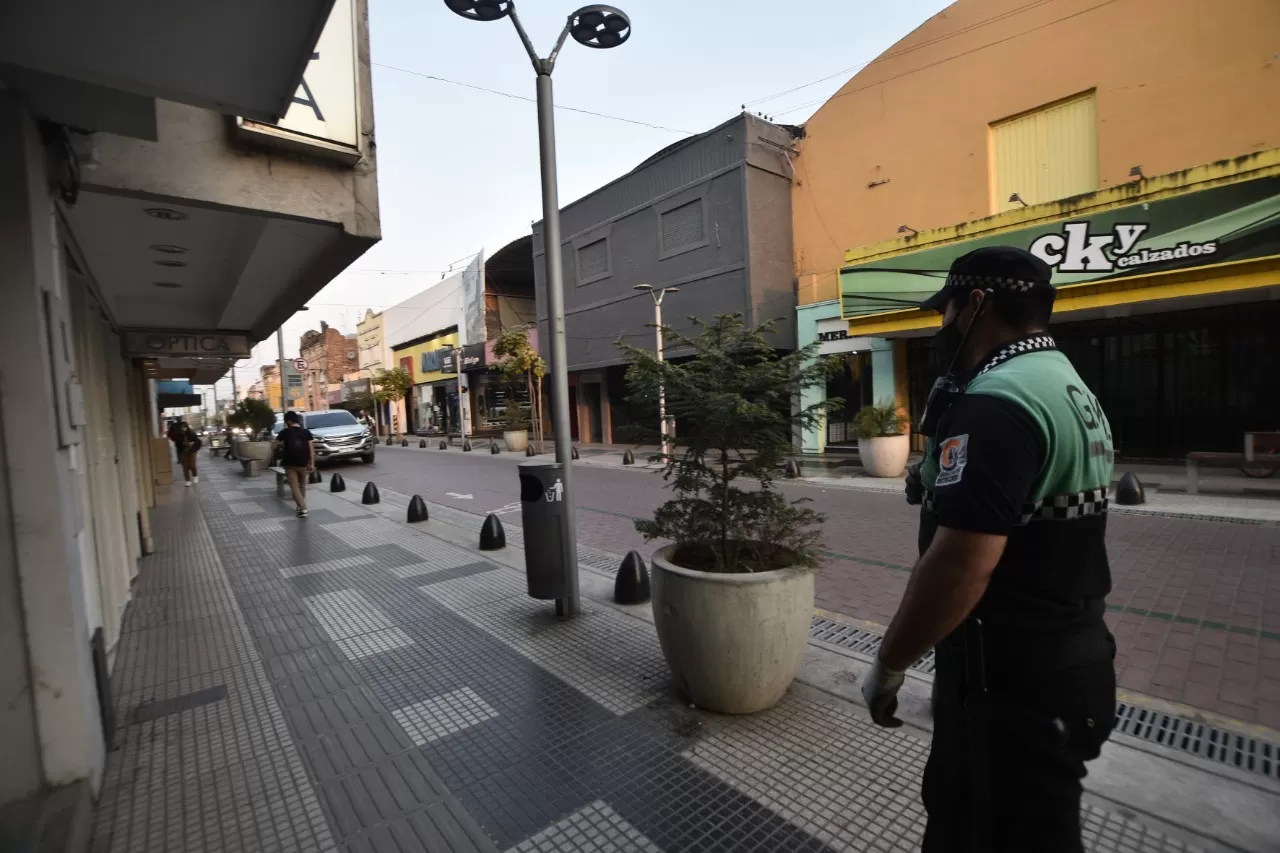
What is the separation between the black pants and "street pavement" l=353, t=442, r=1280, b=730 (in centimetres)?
264

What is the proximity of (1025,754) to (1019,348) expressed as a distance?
3.53ft

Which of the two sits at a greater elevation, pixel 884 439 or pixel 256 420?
pixel 256 420

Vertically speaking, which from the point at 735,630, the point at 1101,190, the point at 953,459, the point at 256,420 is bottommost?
the point at 735,630

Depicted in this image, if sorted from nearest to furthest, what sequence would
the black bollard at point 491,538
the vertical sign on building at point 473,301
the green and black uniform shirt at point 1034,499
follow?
the green and black uniform shirt at point 1034,499, the black bollard at point 491,538, the vertical sign on building at point 473,301

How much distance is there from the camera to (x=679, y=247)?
67.7 ft

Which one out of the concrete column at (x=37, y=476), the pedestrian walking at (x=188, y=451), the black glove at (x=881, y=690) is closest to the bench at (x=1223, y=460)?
the black glove at (x=881, y=690)

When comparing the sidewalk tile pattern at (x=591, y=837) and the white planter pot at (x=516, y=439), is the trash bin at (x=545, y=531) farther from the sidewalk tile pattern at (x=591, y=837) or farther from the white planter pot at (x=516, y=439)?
the white planter pot at (x=516, y=439)

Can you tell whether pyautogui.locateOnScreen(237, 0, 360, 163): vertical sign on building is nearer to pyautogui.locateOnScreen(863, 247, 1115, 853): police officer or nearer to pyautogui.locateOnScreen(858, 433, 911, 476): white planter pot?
pyautogui.locateOnScreen(863, 247, 1115, 853): police officer

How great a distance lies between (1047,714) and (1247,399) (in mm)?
14742

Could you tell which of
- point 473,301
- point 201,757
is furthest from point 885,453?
point 473,301

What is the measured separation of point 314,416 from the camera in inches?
809

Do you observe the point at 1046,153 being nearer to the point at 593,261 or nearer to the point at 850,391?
the point at 850,391

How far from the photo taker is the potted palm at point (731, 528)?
3.24m

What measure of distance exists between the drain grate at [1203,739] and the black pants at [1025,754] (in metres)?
2.04
